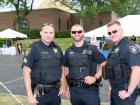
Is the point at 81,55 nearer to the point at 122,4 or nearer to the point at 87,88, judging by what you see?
the point at 87,88

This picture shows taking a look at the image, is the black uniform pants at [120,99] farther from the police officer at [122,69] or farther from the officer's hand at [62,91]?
the officer's hand at [62,91]

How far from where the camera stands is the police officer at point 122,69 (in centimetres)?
574

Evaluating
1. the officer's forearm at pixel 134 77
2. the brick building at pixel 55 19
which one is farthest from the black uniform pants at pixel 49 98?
the brick building at pixel 55 19

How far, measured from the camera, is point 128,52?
229 inches

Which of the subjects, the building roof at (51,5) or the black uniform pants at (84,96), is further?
the building roof at (51,5)

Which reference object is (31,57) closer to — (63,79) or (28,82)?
(28,82)

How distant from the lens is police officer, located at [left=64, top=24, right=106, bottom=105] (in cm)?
647

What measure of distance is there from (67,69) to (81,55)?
0.38 metres

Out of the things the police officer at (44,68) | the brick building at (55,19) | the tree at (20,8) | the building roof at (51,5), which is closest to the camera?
the police officer at (44,68)

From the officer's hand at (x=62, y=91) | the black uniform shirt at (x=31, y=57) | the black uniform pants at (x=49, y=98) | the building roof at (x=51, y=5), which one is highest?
the building roof at (x=51, y=5)

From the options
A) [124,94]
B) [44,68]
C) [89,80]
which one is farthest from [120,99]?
[44,68]

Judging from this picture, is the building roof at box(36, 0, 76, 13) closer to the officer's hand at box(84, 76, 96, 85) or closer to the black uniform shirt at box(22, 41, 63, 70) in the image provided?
the officer's hand at box(84, 76, 96, 85)

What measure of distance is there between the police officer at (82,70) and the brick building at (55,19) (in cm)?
4796

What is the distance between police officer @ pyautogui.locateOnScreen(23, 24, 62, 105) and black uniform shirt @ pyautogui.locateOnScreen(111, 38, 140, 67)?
3.38 ft
